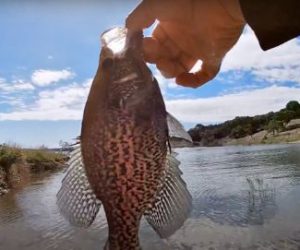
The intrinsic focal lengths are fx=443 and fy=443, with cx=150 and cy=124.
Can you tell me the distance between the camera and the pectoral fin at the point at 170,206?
1.51 m

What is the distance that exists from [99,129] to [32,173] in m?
31.2

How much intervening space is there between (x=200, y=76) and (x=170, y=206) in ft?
1.53

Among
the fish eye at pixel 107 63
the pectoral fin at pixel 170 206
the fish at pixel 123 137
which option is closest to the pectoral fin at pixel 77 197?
the fish at pixel 123 137

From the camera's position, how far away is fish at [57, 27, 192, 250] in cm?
139

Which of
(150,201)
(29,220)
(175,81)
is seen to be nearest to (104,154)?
(150,201)

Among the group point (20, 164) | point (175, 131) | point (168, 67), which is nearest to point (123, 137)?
point (175, 131)

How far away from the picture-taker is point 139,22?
1.31 meters

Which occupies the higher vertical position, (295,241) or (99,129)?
(99,129)

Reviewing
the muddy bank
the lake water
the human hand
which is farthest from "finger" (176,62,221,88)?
the muddy bank

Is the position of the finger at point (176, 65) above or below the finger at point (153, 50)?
below

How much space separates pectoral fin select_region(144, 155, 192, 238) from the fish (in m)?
0.03

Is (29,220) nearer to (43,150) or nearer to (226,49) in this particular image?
(226,49)

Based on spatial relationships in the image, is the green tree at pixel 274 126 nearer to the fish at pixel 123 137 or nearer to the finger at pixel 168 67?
the finger at pixel 168 67

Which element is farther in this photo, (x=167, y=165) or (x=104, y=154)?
(x=167, y=165)
